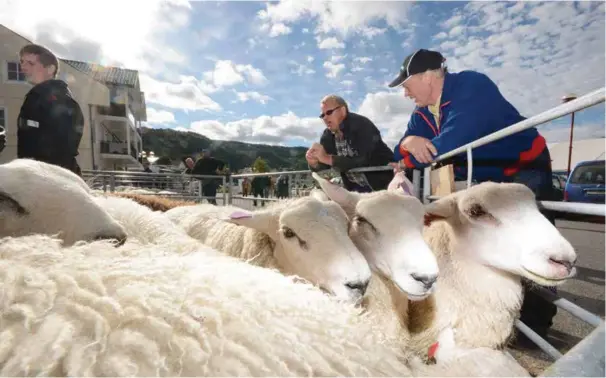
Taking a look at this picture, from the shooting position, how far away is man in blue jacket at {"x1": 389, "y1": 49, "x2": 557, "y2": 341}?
220cm

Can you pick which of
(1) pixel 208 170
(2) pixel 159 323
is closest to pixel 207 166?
(1) pixel 208 170

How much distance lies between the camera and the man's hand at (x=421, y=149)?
2.67 m

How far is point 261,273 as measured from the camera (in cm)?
100

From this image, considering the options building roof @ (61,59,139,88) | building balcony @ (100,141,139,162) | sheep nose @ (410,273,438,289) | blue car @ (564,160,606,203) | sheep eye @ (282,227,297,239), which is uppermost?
building roof @ (61,59,139,88)

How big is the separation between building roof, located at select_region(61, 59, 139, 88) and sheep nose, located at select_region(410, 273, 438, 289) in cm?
4497

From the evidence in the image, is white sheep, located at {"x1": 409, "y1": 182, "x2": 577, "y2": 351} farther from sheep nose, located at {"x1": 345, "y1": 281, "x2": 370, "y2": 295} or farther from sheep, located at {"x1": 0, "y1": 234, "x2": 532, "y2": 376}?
sheep, located at {"x1": 0, "y1": 234, "x2": 532, "y2": 376}

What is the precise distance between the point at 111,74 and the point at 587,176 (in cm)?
4735

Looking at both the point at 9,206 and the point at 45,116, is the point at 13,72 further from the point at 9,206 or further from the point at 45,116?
the point at 9,206

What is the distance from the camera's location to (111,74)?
39.6m

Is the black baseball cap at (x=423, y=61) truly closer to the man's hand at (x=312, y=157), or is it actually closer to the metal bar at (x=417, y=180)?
the metal bar at (x=417, y=180)

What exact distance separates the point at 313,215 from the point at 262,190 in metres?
5.83

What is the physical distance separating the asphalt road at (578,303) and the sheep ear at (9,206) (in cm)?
344

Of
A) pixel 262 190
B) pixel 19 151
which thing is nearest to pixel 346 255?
pixel 19 151

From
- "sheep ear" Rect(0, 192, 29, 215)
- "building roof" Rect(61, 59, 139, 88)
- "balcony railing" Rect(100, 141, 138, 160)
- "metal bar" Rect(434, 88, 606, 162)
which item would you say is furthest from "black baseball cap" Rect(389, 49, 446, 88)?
"building roof" Rect(61, 59, 139, 88)
